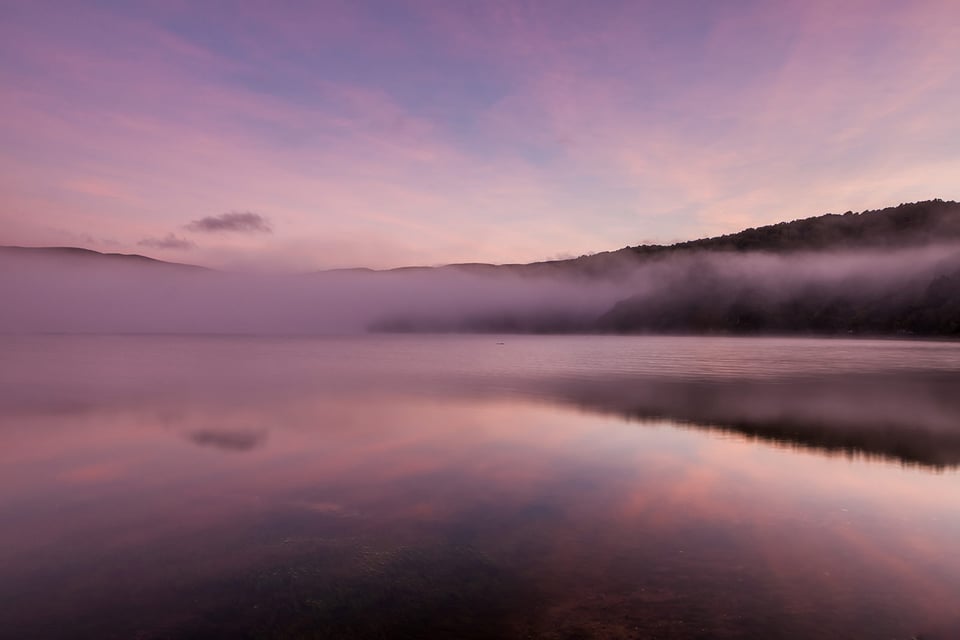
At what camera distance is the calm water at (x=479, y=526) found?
8250mm

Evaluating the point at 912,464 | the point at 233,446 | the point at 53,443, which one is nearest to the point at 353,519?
the point at 233,446

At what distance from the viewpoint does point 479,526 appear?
39.8 ft

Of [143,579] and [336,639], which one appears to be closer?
[336,639]

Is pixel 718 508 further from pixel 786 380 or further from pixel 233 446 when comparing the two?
pixel 786 380

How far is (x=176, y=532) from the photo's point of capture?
11.8 metres

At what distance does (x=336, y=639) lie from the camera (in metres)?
7.71

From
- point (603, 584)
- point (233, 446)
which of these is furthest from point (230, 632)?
point (233, 446)

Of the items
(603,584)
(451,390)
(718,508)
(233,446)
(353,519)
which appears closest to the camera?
(603,584)

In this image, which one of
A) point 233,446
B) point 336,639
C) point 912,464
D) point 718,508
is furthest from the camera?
point 233,446

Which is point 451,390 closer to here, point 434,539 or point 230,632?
point 434,539

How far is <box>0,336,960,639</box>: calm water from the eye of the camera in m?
8.25

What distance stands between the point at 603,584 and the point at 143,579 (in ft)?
25.0

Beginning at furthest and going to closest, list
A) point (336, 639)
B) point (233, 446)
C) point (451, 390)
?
1. point (451, 390)
2. point (233, 446)
3. point (336, 639)

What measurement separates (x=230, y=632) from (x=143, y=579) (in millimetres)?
2737
